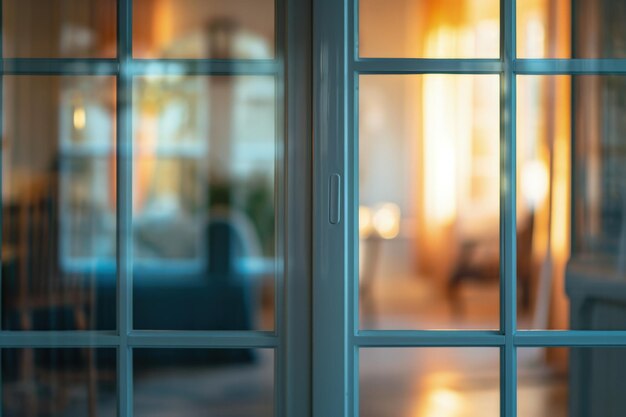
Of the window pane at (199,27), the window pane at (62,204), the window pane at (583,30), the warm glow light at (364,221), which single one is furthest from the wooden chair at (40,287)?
the window pane at (583,30)

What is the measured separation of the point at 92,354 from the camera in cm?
195

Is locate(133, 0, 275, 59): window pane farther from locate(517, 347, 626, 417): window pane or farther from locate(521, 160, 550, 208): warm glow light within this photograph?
locate(517, 347, 626, 417): window pane

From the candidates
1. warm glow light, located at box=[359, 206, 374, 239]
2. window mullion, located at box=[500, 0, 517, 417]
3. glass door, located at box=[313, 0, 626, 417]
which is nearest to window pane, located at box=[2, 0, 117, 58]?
glass door, located at box=[313, 0, 626, 417]

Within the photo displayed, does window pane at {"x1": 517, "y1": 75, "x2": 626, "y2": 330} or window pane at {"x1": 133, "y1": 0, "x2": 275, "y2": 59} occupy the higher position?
window pane at {"x1": 133, "y1": 0, "x2": 275, "y2": 59}

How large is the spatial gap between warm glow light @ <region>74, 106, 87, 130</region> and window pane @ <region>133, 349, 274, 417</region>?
595 mm

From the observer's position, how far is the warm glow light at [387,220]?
1982 millimetres


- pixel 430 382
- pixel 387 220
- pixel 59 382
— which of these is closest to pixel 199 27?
pixel 387 220

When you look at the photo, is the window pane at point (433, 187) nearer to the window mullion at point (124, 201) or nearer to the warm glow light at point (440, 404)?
the warm glow light at point (440, 404)

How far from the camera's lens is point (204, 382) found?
1.96 meters

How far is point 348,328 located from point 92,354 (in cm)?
66

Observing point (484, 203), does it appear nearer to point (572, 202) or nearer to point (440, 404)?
point (572, 202)

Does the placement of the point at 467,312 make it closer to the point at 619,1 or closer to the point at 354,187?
the point at 354,187

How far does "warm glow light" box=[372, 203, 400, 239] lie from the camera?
198 cm

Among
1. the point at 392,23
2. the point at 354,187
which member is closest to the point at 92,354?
the point at 354,187
